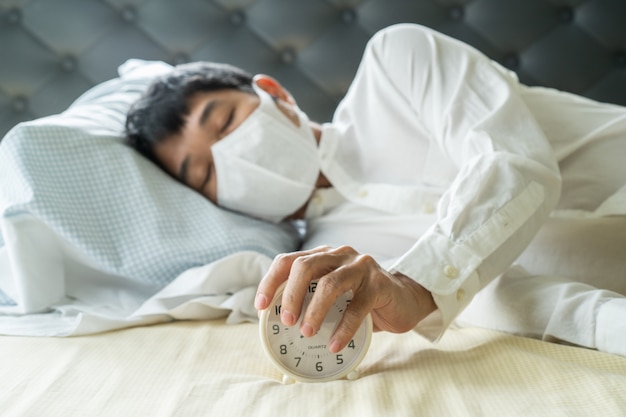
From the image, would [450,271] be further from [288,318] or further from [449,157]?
[449,157]

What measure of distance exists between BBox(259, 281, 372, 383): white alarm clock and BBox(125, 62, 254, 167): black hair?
657 millimetres

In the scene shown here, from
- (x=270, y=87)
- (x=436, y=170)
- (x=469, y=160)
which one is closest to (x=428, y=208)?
(x=436, y=170)

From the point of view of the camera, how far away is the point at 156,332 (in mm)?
1064

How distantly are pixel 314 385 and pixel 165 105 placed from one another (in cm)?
75

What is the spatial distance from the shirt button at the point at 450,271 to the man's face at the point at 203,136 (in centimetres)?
60

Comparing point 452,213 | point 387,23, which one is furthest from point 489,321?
point 387,23

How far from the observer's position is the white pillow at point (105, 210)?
121 cm

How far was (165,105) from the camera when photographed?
1.36 m

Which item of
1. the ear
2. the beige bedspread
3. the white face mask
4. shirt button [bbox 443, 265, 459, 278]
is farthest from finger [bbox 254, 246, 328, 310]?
the ear

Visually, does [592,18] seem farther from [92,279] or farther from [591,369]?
[92,279]

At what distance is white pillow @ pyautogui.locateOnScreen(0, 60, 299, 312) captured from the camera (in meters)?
1.21

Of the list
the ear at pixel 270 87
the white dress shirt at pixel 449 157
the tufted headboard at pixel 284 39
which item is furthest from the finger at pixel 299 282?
the tufted headboard at pixel 284 39

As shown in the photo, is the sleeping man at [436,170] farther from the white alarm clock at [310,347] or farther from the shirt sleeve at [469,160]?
the white alarm clock at [310,347]

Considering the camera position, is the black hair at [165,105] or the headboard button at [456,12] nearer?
the black hair at [165,105]
